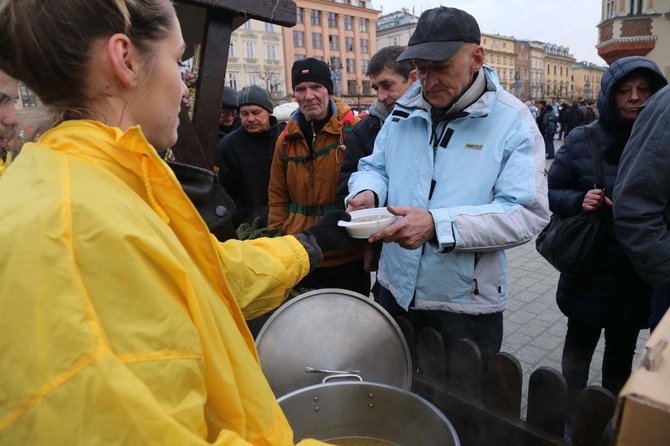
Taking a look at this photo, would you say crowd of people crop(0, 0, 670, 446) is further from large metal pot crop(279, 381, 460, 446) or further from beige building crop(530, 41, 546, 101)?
beige building crop(530, 41, 546, 101)

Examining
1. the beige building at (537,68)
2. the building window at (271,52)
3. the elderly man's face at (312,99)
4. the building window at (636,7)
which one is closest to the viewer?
the elderly man's face at (312,99)

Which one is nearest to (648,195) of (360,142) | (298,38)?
(360,142)

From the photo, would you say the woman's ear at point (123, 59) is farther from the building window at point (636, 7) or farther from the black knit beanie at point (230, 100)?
the building window at point (636, 7)

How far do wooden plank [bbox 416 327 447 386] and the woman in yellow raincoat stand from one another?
1196mm

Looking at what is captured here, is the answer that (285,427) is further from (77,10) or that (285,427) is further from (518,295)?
(518,295)

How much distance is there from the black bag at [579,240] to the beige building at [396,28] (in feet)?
285

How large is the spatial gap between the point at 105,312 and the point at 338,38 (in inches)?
2964

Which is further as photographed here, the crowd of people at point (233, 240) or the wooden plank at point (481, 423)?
the wooden plank at point (481, 423)

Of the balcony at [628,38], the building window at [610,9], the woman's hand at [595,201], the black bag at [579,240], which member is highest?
the building window at [610,9]

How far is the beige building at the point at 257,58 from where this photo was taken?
6000 cm

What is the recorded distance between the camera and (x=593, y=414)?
168 centimetres

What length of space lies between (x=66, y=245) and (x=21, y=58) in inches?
19.1

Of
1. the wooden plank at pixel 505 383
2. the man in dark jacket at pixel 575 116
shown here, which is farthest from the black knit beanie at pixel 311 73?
the man in dark jacket at pixel 575 116

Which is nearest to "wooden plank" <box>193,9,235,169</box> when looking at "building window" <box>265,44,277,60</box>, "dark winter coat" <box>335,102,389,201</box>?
"dark winter coat" <box>335,102,389,201</box>
